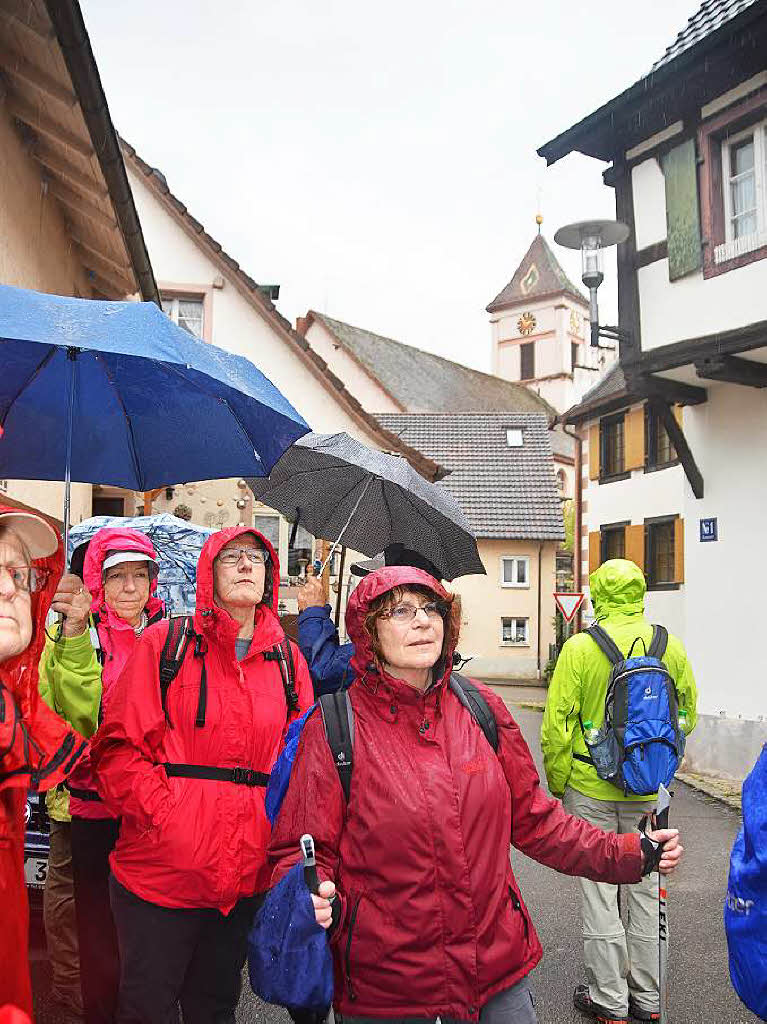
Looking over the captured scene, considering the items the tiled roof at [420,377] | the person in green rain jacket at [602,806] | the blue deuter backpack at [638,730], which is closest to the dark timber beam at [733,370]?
the person in green rain jacket at [602,806]

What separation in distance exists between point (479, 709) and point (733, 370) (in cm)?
832

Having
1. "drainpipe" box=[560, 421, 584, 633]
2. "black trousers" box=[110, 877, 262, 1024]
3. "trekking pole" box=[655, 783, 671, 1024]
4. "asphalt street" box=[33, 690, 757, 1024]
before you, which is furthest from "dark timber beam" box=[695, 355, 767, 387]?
"drainpipe" box=[560, 421, 584, 633]

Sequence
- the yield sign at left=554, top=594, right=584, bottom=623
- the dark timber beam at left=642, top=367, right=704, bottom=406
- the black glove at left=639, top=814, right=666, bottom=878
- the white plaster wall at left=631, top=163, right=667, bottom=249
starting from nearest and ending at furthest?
1. the black glove at left=639, top=814, right=666, bottom=878
2. the dark timber beam at left=642, top=367, right=704, bottom=406
3. the white plaster wall at left=631, top=163, right=667, bottom=249
4. the yield sign at left=554, top=594, right=584, bottom=623

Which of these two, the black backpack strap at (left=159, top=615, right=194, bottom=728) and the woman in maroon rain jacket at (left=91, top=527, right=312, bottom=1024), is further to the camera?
the black backpack strap at (left=159, top=615, right=194, bottom=728)

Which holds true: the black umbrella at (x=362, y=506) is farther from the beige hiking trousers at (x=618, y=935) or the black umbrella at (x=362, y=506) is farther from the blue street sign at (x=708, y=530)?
the blue street sign at (x=708, y=530)

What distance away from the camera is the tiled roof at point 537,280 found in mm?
64688

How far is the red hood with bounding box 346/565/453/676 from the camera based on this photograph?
9.07 feet

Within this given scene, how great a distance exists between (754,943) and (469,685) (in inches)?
39.0

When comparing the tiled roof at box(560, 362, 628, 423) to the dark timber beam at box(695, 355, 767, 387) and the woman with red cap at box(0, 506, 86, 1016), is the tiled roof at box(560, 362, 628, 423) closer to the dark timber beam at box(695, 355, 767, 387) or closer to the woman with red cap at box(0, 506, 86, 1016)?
the dark timber beam at box(695, 355, 767, 387)

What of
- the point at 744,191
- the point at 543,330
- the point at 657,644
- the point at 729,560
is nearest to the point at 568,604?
the point at 729,560

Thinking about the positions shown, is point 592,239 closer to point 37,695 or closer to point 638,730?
point 638,730

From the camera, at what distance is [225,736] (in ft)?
10.0

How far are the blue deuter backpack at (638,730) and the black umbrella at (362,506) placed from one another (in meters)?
0.95

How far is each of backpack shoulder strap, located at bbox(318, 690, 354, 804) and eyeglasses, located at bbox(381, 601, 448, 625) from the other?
0.26 meters
